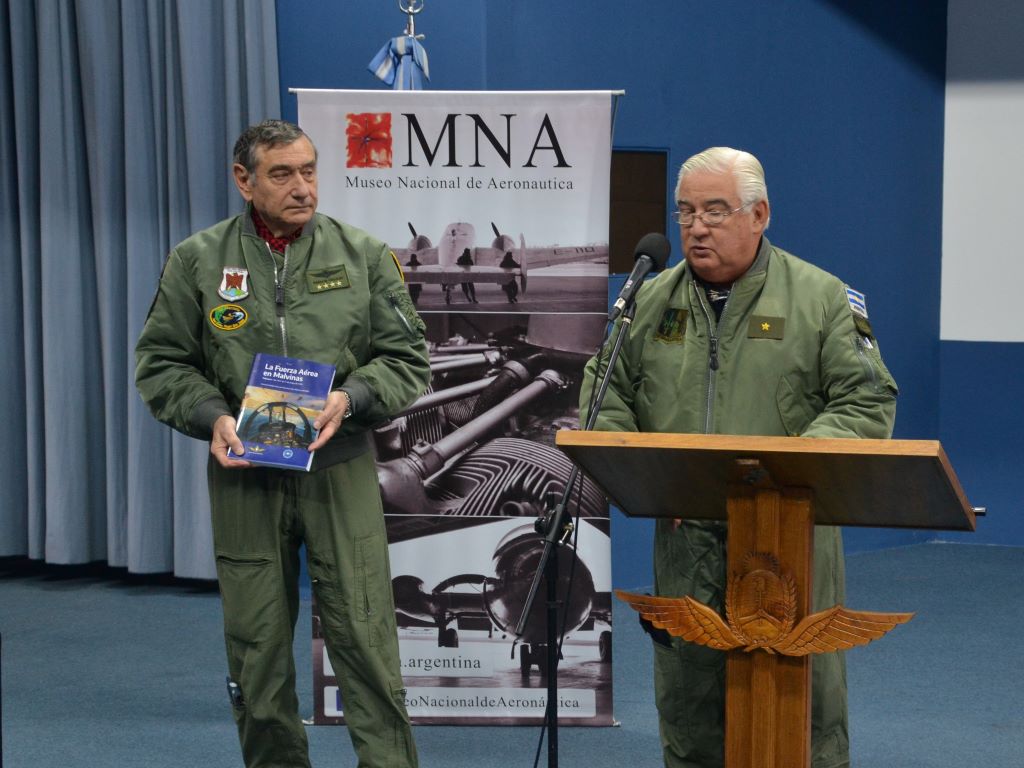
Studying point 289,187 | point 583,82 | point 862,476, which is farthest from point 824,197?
point 862,476

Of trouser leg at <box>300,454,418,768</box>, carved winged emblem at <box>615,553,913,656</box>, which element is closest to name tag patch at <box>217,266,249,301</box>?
trouser leg at <box>300,454,418,768</box>

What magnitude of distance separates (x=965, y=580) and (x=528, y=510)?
2980 millimetres

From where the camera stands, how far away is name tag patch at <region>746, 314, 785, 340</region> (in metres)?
2.49

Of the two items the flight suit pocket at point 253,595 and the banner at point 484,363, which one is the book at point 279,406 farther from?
the banner at point 484,363

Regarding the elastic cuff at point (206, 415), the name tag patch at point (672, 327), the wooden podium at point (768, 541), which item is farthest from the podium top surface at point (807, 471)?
the elastic cuff at point (206, 415)

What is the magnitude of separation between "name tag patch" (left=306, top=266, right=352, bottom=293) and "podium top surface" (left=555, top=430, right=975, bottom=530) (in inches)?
39.3

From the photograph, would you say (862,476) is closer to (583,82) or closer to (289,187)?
(289,187)

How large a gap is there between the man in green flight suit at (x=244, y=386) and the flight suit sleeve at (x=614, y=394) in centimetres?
52

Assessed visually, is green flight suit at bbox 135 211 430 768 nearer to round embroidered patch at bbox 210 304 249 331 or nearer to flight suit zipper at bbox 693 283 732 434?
round embroidered patch at bbox 210 304 249 331

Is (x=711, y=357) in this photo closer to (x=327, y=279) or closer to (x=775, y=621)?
(x=775, y=621)

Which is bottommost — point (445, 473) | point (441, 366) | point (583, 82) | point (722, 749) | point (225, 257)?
point (722, 749)

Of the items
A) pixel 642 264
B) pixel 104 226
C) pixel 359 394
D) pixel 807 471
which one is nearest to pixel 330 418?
pixel 359 394

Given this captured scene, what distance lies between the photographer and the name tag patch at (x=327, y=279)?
9.49 ft

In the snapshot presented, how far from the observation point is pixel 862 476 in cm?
187
